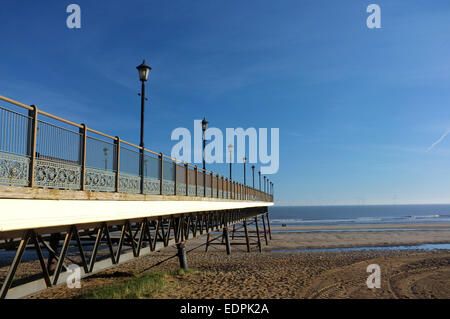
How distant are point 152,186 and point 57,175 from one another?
482cm

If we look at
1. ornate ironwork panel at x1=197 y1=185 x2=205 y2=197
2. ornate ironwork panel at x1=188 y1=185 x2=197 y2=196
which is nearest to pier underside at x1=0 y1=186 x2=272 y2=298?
ornate ironwork panel at x1=188 y1=185 x2=197 y2=196

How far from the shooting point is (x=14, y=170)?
6012 mm

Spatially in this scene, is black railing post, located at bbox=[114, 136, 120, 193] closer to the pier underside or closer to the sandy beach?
Answer: the pier underside

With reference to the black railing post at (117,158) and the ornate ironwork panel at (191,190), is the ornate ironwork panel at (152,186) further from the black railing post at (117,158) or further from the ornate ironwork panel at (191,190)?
the ornate ironwork panel at (191,190)

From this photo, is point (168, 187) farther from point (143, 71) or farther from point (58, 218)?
point (58, 218)

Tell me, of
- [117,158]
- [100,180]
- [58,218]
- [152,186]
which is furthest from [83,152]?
[152,186]

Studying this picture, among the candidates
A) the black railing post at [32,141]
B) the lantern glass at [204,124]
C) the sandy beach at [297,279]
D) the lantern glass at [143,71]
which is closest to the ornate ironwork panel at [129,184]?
the black railing post at [32,141]

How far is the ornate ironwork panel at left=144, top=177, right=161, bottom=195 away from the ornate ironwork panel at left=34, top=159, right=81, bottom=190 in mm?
3550

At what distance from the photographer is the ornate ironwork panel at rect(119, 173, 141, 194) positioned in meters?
9.75

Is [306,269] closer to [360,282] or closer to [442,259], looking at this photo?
[360,282]

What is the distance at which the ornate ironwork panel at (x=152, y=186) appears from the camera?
11.3m

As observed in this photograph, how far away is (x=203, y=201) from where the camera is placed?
16969mm
